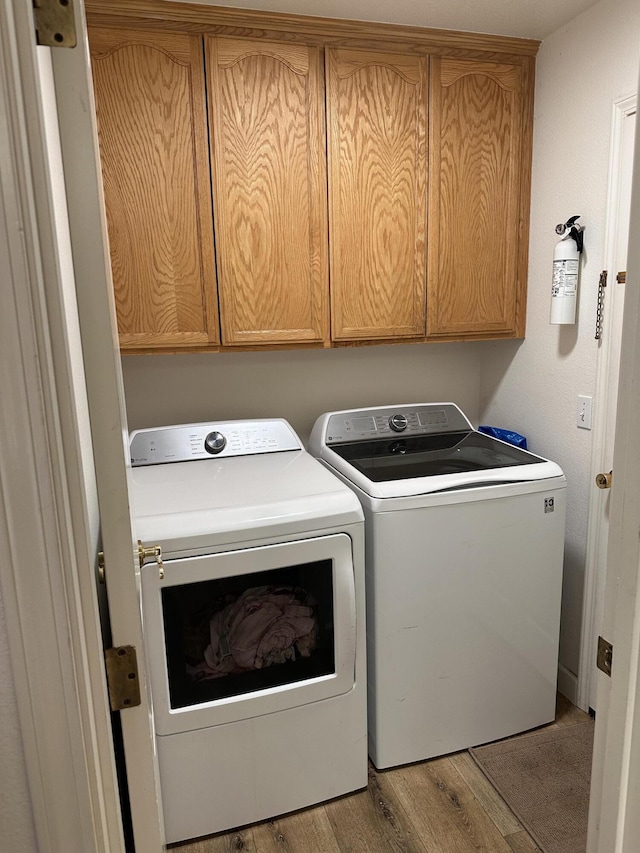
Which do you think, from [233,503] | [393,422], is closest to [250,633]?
[233,503]

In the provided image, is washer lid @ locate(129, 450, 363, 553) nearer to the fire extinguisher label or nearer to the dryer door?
the dryer door

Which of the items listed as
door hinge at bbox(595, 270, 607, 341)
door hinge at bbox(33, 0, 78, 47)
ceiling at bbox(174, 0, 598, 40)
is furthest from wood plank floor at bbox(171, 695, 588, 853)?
ceiling at bbox(174, 0, 598, 40)

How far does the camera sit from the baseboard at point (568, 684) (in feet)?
7.57

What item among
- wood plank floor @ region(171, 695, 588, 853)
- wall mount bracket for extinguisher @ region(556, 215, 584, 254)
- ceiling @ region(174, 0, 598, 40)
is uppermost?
ceiling @ region(174, 0, 598, 40)

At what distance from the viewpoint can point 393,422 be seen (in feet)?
8.13

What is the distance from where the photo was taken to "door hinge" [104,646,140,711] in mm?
792

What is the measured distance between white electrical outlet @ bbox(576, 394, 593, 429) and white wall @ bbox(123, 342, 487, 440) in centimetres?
65

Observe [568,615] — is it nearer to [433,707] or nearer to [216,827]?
[433,707]

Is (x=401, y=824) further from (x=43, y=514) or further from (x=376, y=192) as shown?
(x=376, y=192)

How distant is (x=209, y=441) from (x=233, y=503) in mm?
561

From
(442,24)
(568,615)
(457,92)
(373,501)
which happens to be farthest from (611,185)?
(568,615)

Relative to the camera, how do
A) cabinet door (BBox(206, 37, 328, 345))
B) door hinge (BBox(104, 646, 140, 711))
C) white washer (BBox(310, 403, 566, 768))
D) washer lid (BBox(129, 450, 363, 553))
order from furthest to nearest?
cabinet door (BBox(206, 37, 328, 345)) < white washer (BBox(310, 403, 566, 768)) < washer lid (BBox(129, 450, 363, 553)) < door hinge (BBox(104, 646, 140, 711))

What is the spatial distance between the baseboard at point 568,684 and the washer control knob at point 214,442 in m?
1.56

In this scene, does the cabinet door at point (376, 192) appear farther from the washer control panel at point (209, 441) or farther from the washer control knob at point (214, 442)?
the washer control knob at point (214, 442)
